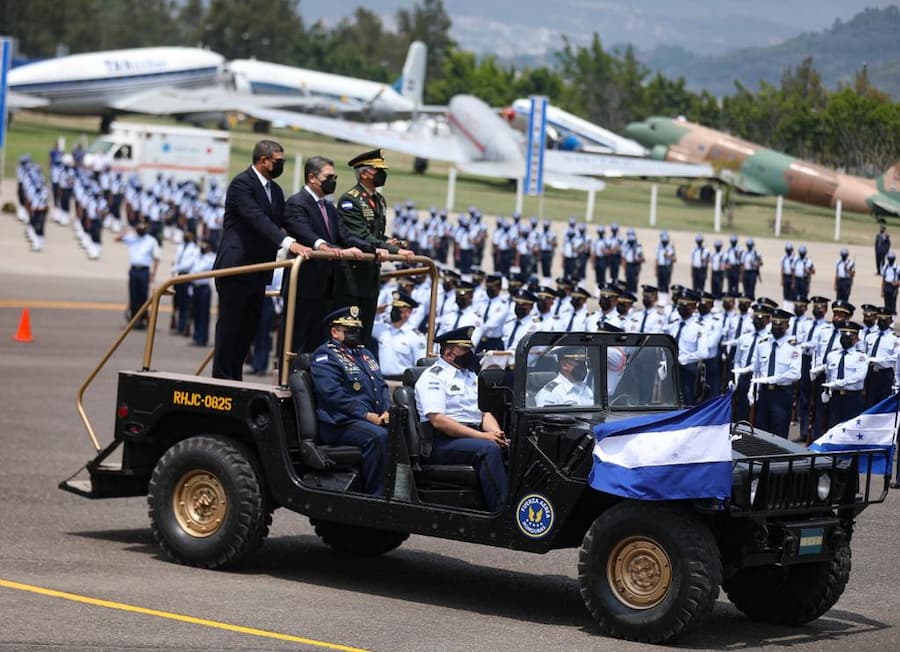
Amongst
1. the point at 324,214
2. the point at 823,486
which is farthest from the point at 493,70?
the point at 823,486

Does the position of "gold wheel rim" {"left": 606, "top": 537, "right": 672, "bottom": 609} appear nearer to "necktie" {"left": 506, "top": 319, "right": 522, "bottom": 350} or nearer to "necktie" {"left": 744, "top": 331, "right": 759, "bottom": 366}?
"necktie" {"left": 744, "top": 331, "right": 759, "bottom": 366}

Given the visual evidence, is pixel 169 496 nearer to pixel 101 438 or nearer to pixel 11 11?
pixel 101 438

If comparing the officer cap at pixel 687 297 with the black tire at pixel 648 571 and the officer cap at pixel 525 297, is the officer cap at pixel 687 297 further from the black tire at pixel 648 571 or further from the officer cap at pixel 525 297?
the black tire at pixel 648 571

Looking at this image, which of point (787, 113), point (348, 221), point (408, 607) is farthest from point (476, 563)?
point (787, 113)

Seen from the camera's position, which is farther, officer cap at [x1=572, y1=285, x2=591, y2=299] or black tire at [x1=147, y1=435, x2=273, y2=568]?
officer cap at [x1=572, y1=285, x2=591, y2=299]

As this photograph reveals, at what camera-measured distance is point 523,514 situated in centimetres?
902

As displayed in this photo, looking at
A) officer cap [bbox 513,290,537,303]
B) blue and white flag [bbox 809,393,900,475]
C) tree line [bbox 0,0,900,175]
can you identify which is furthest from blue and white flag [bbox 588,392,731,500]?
tree line [bbox 0,0,900,175]

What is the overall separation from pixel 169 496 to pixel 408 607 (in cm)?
196

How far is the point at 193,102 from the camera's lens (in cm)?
7562

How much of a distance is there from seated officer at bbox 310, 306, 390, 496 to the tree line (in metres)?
15.4

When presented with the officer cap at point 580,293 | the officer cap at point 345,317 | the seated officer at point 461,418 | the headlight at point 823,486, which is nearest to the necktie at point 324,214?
the officer cap at point 345,317

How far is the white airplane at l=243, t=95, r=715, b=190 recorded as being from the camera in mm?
57947

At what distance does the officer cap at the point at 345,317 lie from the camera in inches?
399

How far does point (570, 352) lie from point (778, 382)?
9.21 m
